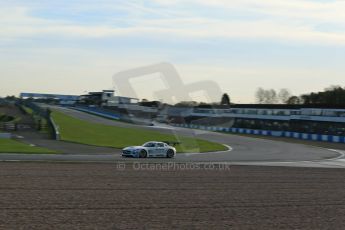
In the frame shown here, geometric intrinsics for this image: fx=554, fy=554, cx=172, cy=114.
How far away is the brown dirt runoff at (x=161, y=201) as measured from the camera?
11.2 meters

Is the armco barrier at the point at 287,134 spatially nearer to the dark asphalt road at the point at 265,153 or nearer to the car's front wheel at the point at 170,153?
the dark asphalt road at the point at 265,153

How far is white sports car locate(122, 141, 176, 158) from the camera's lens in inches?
1308

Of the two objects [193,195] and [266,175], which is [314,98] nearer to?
[266,175]

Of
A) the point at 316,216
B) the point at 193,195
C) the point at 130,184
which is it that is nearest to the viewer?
the point at 316,216

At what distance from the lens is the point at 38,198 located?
1366 centimetres

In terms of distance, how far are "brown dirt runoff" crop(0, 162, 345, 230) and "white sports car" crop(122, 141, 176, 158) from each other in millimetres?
11090

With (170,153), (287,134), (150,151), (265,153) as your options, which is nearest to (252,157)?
(265,153)

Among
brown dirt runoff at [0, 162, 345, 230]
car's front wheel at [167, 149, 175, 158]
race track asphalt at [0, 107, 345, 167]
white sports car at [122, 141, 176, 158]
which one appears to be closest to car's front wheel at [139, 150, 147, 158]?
white sports car at [122, 141, 176, 158]

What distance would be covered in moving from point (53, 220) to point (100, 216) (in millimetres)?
1108

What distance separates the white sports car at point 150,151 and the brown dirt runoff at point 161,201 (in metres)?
11.1

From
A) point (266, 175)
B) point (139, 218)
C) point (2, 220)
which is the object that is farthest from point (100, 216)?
point (266, 175)

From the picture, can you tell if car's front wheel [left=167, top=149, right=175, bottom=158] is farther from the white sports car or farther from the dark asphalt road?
the dark asphalt road

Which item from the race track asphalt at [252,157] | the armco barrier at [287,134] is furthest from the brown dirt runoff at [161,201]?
the armco barrier at [287,134]

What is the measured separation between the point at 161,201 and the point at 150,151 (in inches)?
785
